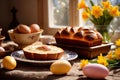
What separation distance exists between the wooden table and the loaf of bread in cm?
18

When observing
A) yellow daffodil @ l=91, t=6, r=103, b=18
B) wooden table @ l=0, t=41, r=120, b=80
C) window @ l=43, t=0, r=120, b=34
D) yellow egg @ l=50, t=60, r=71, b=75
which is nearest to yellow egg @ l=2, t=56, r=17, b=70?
wooden table @ l=0, t=41, r=120, b=80

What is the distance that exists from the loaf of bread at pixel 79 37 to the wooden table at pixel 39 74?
0.18 m

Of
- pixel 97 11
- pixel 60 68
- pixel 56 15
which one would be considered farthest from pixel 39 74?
pixel 56 15

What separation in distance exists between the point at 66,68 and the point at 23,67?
0.61 feet

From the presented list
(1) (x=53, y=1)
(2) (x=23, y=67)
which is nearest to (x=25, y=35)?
(2) (x=23, y=67)

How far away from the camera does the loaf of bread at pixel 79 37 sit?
1.16m

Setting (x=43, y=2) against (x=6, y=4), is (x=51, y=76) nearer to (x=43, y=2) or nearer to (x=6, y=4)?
(x=43, y=2)

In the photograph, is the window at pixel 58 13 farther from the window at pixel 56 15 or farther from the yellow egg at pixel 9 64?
the yellow egg at pixel 9 64

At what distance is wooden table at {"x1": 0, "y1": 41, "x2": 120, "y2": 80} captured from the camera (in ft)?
2.91

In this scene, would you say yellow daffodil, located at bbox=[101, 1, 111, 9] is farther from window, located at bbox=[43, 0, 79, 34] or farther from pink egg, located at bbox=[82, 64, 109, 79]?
pink egg, located at bbox=[82, 64, 109, 79]

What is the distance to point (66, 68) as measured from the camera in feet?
2.96

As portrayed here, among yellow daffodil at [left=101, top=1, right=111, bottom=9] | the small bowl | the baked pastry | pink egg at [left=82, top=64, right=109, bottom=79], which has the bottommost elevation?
pink egg at [left=82, top=64, right=109, bottom=79]

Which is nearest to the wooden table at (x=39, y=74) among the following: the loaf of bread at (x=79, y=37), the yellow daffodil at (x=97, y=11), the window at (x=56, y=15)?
the loaf of bread at (x=79, y=37)

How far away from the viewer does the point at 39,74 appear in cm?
91
